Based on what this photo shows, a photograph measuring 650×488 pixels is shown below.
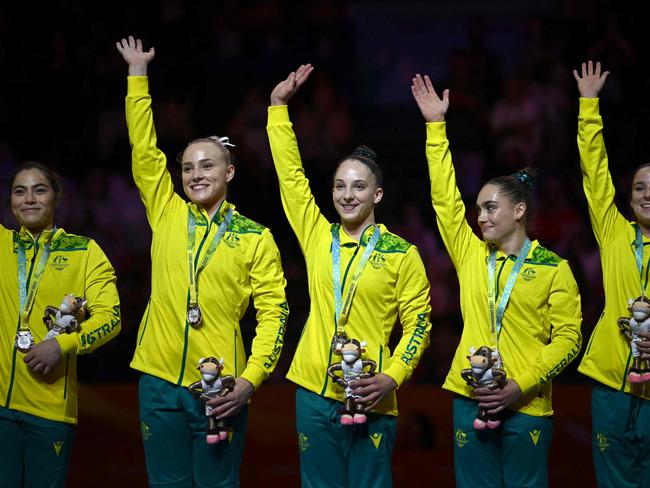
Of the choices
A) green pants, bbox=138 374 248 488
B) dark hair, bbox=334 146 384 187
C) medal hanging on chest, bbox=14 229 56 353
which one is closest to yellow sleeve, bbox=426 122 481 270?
dark hair, bbox=334 146 384 187

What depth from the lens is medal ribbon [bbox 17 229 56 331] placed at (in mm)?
4957

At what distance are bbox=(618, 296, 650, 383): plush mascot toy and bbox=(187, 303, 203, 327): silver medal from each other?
189cm

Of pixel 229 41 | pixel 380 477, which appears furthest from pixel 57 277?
pixel 229 41

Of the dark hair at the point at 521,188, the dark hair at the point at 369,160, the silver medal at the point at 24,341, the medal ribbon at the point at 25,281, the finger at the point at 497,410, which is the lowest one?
the finger at the point at 497,410

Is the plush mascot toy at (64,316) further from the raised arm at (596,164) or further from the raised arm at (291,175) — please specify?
the raised arm at (596,164)

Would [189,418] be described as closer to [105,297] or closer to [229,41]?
[105,297]

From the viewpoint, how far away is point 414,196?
872 centimetres

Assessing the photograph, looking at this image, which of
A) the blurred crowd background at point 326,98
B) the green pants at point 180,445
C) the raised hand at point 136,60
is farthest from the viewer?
the blurred crowd background at point 326,98

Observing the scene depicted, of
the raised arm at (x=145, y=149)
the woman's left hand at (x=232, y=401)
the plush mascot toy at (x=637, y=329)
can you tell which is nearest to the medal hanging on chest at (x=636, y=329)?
the plush mascot toy at (x=637, y=329)

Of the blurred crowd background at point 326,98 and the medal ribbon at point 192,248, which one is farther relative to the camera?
the blurred crowd background at point 326,98

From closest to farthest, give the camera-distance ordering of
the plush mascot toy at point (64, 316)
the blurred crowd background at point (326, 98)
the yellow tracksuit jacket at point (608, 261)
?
the plush mascot toy at point (64, 316) → the yellow tracksuit jacket at point (608, 261) → the blurred crowd background at point (326, 98)

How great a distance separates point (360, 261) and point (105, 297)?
1132 mm

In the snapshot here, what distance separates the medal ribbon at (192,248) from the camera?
4.86 metres

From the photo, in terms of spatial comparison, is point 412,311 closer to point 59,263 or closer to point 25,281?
point 59,263
